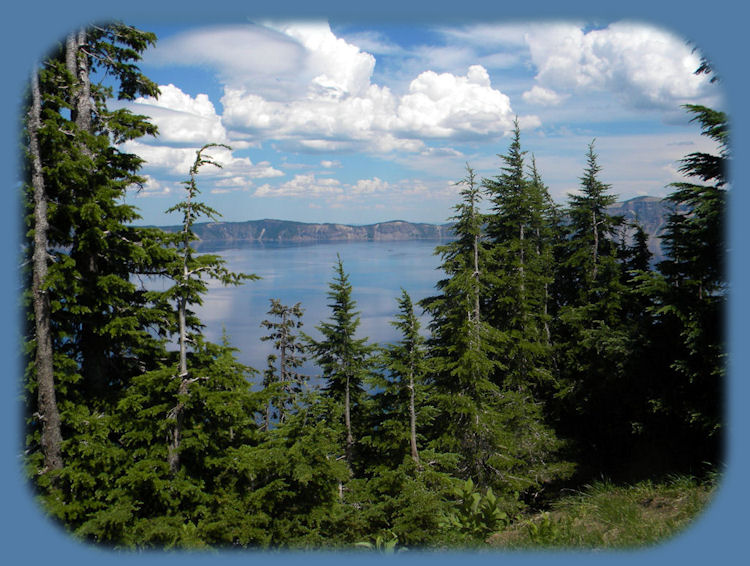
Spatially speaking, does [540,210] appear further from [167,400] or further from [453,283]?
[167,400]

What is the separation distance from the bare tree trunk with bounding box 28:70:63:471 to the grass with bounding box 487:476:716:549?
8.48 metres

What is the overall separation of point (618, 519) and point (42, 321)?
10.7m

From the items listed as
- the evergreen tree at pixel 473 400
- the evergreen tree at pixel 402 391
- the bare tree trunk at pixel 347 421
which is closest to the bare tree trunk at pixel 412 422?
the evergreen tree at pixel 402 391

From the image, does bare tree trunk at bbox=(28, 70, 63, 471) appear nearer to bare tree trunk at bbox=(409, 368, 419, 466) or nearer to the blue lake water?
bare tree trunk at bbox=(409, 368, 419, 466)

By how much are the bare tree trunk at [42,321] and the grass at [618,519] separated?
848 cm

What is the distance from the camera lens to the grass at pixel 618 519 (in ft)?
17.4

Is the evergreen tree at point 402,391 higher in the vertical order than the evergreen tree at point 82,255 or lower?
lower

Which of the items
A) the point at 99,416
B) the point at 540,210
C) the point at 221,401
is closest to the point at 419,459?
the point at 221,401

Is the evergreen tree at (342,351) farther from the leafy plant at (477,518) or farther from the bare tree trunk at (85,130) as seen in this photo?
the leafy plant at (477,518)

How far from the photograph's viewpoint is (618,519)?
20.6 ft

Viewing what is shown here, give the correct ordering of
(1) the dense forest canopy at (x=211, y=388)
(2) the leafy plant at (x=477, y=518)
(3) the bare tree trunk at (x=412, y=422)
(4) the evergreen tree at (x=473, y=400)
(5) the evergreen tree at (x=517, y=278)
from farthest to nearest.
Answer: (5) the evergreen tree at (x=517, y=278) < (4) the evergreen tree at (x=473, y=400) < (3) the bare tree trunk at (x=412, y=422) < (1) the dense forest canopy at (x=211, y=388) < (2) the leafy plant at (x=477, y=518)

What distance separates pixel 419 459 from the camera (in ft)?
39.0

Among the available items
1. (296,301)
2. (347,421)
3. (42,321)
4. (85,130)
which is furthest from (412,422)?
(296,301)

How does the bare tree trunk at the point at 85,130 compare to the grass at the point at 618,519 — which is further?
the bare tree trunk at the point at 85,130
